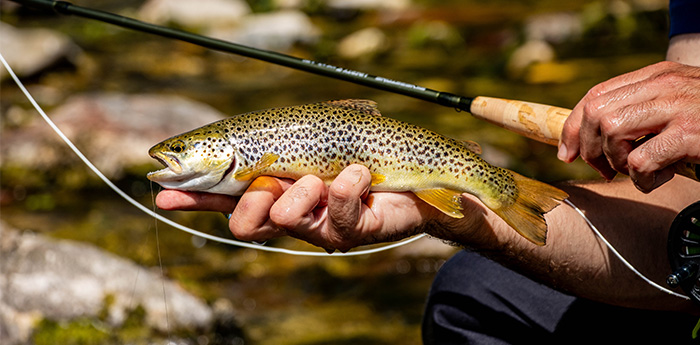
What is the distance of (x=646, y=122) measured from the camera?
2.30 meters

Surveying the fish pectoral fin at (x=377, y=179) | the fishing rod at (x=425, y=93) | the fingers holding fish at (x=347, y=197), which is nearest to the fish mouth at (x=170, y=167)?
the fingers holding fish at (x=347, y=197)

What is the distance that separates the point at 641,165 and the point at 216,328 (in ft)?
11.6

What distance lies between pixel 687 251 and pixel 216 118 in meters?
7.01

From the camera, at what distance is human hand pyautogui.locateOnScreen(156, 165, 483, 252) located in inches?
98.7

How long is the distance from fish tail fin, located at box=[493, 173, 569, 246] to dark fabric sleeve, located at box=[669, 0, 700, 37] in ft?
3.88

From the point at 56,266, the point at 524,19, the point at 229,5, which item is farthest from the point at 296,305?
the point at 229,5

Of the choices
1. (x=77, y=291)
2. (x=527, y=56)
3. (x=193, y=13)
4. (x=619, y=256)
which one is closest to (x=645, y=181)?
(x=619, y=256)

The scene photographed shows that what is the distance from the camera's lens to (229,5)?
1662 cm

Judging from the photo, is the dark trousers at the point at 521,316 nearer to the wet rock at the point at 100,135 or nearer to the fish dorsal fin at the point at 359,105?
the fish dorsal fin at the point at 359,105

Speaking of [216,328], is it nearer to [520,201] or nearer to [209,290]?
[209,290]

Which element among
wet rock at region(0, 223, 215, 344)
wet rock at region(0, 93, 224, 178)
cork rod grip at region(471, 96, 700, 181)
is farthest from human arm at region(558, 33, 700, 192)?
wet rock at region(0, 93, 224, 178)

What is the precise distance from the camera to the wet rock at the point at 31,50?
1192 cm

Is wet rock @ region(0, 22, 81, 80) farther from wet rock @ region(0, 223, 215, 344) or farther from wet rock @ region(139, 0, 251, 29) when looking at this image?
wet rock @ region(0, 223, 215, 344)

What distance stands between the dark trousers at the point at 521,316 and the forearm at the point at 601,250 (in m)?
0.12
